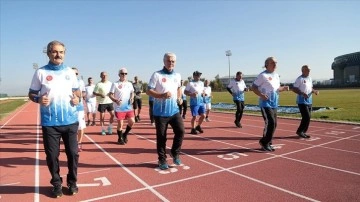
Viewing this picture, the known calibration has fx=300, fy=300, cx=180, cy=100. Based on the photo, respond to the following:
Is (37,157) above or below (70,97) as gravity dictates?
below

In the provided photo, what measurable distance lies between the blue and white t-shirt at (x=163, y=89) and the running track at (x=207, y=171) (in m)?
1.12

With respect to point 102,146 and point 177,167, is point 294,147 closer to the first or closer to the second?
point 177,167

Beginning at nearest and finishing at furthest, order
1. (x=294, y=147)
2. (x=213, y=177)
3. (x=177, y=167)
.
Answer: (x=213, y=177), (x=177, y=167), (x=294, y=147)

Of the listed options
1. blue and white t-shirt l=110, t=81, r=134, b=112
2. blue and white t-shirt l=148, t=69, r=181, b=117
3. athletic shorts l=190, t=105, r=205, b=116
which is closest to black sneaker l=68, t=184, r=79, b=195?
blue and white t-shirt l=148, t=69, r=181, b=117

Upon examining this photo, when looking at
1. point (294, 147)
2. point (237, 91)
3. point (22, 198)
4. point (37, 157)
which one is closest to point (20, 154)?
point (37, 157)

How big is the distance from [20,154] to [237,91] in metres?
7.63

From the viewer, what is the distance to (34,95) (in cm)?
435

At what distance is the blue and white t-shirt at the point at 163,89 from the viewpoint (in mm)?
5805

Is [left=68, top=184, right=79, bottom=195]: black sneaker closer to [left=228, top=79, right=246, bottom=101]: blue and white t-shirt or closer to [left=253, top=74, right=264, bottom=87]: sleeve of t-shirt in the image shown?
[left=253, top=74, right=264, bottom=87]: sleeve of t-shirt

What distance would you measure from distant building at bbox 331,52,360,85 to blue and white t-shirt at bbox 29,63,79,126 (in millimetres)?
81802

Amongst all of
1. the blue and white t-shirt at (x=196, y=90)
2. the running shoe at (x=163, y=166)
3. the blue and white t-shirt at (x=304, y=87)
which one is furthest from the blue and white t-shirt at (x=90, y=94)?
the blue and white t-shirt at (x=304, y=87)

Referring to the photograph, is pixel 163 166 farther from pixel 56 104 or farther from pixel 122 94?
pixel 122 94

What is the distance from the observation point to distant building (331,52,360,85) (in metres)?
78.6

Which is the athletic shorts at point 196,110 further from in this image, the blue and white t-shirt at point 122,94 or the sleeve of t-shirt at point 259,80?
the sleeve of t-shirt at point 259,80
